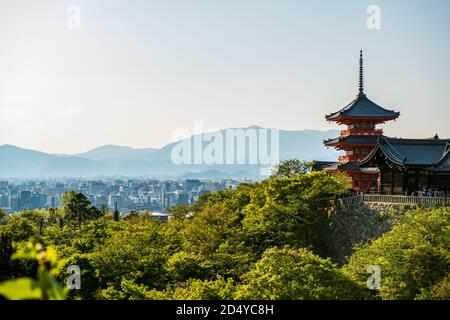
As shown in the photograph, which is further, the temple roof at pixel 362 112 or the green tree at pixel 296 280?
the temple roof at pixel 362 112

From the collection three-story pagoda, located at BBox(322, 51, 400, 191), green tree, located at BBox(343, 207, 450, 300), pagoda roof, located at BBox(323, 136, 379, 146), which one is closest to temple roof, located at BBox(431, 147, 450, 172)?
green tree, located at BBox(343, 207, 450, 300)

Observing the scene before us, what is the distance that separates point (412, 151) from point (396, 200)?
4009 mm

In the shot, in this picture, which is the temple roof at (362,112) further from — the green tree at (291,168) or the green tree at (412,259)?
the green tree at (412,259)

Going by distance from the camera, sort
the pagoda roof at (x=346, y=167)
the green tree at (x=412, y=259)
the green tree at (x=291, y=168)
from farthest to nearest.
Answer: the green tree at (x=291, y=168)
the pagoda roof at (x=346, y=167)
the green tree at (x=412, y=259)

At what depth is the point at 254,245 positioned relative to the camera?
25.3 metres

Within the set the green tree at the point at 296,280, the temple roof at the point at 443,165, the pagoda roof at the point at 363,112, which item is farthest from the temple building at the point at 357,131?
the green tree at the point at 296,280

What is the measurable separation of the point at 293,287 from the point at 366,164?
12.8 m

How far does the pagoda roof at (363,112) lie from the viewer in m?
35.9

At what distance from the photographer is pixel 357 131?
36.4 meters
